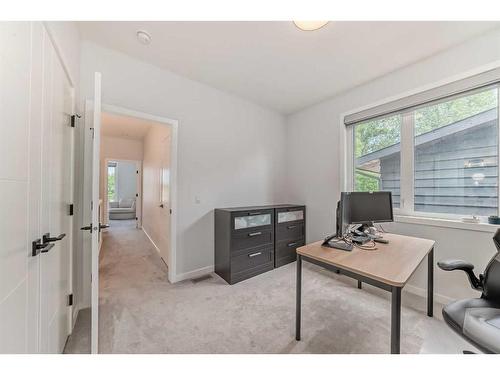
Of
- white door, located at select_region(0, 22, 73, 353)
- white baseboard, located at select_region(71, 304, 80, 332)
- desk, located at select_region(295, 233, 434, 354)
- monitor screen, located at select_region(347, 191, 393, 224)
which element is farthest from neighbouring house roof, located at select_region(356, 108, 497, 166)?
white baseboard, located at select_region(71, 304, 80, 332)

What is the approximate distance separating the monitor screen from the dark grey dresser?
1.19m

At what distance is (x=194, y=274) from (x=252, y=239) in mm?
932

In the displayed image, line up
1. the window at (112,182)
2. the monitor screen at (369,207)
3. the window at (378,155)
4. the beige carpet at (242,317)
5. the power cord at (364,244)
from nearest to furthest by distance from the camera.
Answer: the beige carpet at (242,317) < the power cord at (364,244) < the monitor screen at (369,207) < the window at (378,155) < the window at (112,182)

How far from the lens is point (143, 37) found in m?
1.85

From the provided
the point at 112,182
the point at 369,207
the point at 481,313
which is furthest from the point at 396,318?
the point at 112,182

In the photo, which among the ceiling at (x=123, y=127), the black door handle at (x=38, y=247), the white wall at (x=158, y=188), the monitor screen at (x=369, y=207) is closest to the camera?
the black door handle at (x=38, y=247)

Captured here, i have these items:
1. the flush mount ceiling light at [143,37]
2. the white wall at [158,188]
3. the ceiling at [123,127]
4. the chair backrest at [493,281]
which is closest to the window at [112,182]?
the ceiling at [123,127]

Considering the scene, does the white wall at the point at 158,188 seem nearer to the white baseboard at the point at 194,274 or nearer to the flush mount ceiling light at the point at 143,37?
the white baseboard at the point at 194,274

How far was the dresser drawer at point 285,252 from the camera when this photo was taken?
2916mm

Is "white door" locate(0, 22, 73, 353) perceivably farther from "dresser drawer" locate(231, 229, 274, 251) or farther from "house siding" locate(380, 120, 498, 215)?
"house siding" locate(380, 120, 498, 215)

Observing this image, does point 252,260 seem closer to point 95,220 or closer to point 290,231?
point 290,231

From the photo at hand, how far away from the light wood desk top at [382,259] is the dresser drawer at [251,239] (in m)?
1.12
